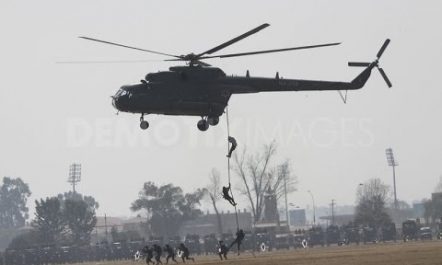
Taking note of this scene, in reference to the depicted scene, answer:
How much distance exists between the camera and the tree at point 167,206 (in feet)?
543

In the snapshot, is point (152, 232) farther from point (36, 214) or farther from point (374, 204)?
point (374, 204)

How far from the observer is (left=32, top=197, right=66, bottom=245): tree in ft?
468

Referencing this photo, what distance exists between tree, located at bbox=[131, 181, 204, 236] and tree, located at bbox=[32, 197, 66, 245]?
24.4 m

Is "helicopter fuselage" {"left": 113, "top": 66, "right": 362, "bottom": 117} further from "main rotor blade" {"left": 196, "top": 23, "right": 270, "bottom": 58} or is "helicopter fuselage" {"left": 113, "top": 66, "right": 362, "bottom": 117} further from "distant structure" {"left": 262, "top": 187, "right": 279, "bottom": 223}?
"distant structure" {"left": 262, "top": 187, "right": 279, "bottom": 223}

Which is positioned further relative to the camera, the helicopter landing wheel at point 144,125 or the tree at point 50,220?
the tree at point 50,220

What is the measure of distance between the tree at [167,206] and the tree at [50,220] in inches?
959

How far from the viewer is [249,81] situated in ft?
161

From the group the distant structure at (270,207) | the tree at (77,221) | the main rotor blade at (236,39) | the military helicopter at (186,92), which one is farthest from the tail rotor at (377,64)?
the distant structure at (270,207)

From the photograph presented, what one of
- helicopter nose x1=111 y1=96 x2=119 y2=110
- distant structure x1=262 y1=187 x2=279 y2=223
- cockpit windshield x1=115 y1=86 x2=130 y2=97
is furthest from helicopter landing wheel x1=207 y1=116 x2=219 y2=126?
distant structure x1=262 y1=187 x2=279 y2=223

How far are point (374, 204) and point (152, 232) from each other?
42572mm

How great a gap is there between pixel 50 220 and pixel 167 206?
31.4 meters

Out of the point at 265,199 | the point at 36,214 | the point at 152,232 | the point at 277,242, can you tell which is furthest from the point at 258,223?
the point at 277,242

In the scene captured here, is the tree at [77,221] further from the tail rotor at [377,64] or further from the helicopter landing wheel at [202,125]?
the helicopter landing wheel at [202,125]

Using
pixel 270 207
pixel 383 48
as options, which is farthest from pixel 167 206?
pixel 383 48
